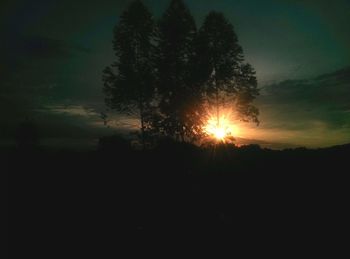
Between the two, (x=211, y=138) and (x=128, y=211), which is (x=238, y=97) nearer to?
(x=211, y=138)

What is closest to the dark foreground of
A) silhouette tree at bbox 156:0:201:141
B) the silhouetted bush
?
the silhouetted bush

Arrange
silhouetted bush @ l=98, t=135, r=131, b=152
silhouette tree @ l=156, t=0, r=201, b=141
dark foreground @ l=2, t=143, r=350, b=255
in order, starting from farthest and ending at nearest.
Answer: silhouette tree @ l=156, t=0, r=201, b=141, silhouetted bush @ l=98, t=135, r=131, b=152, dark foreground @ l=2, t=143, r=350, b=255

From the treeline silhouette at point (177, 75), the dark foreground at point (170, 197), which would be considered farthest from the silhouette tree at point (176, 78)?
the dark foreground at point (170, 197)

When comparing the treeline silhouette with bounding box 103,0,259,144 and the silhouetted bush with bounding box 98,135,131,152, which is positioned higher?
the treeline silhouette with bounding box 103,0,259,144

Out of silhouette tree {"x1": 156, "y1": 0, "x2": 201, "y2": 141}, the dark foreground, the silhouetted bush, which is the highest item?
silhouette tree {"x1": 156, "y1": 0, "x2": 201, "y2": 141}

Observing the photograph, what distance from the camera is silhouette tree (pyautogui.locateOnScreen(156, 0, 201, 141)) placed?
2766 centimetres

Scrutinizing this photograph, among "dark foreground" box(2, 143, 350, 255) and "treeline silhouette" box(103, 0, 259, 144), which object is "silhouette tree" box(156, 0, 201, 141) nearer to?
"treeline silhouette" box(103, 0, 259, 144)

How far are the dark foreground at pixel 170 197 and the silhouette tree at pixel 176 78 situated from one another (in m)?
8.24

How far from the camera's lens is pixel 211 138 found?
27.5m

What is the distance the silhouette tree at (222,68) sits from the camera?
88.4 feet

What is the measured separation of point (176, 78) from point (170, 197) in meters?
16.7

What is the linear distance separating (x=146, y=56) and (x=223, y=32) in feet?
23.1

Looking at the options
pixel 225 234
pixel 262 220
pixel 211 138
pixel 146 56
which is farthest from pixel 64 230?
pixel 146 56

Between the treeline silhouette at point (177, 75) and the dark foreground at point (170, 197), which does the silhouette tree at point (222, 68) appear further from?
the dark foreground at point (170, 197)
